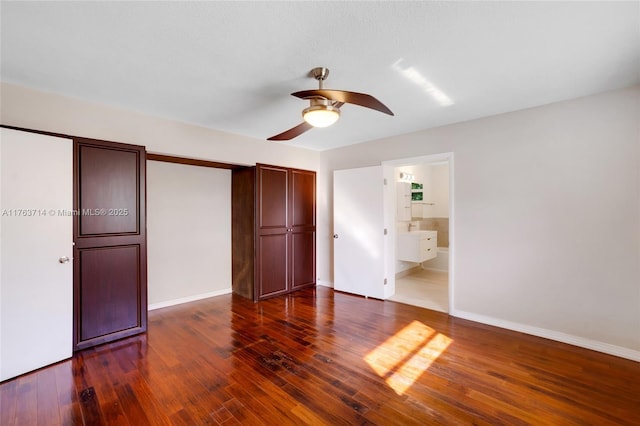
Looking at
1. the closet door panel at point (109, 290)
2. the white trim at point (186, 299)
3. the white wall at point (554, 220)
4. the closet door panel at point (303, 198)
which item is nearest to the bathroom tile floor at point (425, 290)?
the white wall at point (554, 220)

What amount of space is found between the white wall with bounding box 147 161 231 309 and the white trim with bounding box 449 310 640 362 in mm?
3625

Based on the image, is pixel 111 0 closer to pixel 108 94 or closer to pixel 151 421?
pixel 108 94

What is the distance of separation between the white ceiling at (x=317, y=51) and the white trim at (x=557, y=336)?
243 cm

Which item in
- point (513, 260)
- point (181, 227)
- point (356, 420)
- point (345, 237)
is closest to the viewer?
point (356, 420)

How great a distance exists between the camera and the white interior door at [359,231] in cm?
431

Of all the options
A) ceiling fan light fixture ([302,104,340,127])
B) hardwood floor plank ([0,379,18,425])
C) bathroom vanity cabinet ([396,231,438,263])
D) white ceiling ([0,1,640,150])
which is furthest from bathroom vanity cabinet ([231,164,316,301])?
hardwood floor plank ([0,379,18,425])

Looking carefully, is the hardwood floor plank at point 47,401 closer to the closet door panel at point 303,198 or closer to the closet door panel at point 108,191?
the closet door panel at point 108,191

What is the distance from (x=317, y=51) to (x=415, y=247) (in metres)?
4.19

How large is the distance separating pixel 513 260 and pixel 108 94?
464 centimetres

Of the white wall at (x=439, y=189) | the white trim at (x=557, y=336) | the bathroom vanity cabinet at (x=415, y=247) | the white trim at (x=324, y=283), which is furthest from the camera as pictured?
the white wall at (x=439, y=189)

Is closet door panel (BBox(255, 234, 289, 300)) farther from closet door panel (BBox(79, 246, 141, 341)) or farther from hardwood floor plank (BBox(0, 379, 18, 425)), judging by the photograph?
hardwood floor plank (BBox(0, 379, 18, 425))

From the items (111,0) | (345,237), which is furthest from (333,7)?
(345,237)

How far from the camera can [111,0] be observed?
1521mm

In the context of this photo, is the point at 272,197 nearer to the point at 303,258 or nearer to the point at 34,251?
the point at 303,258
